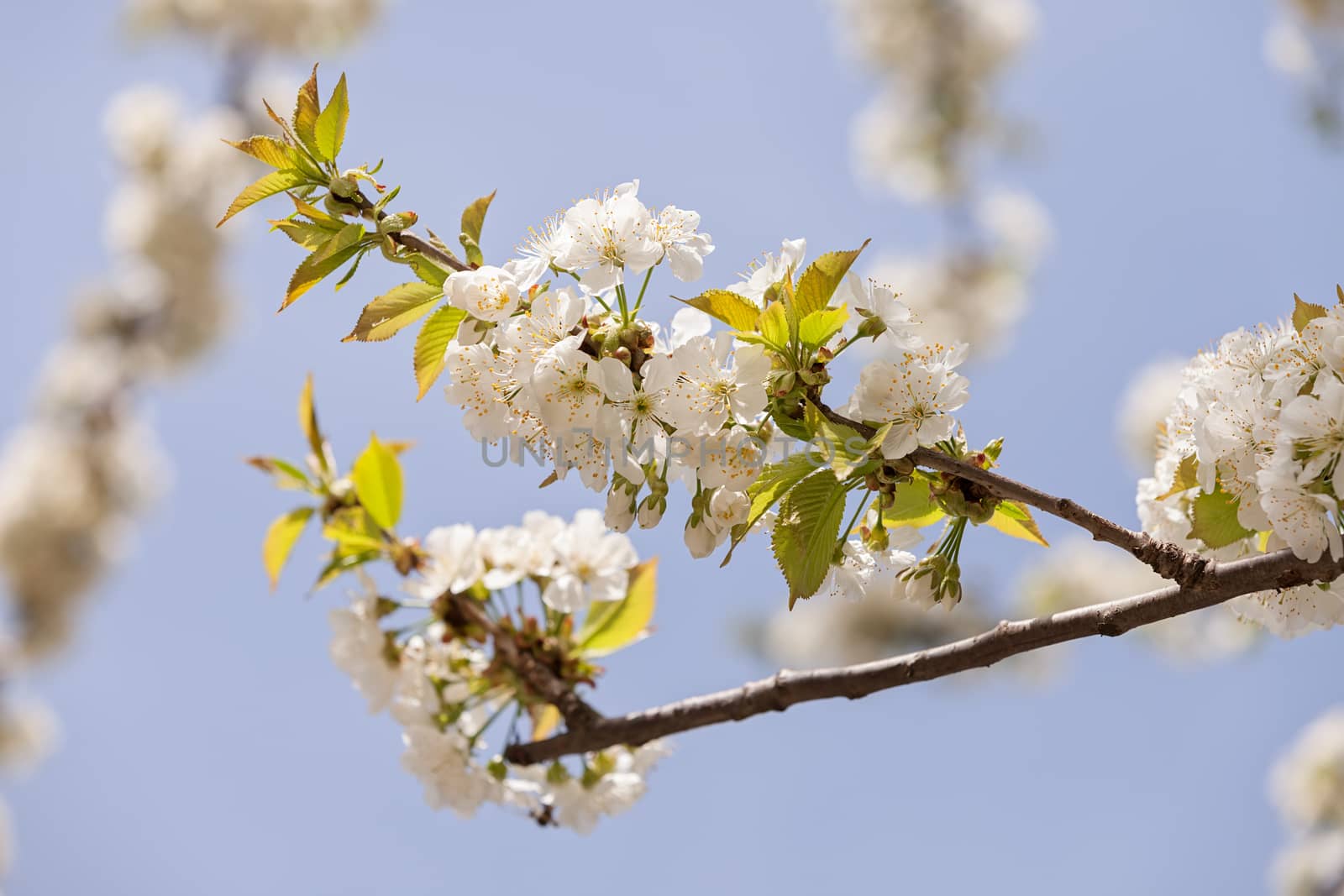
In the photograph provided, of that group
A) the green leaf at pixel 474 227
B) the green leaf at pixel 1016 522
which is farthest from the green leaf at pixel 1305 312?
the green leaf at pixel 474 227

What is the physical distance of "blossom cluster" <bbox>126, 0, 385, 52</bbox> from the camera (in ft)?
19.2

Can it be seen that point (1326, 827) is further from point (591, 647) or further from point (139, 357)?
point (139, 357)

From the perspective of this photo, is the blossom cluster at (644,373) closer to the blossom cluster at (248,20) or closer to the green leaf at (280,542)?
the green leaf at (280,542)

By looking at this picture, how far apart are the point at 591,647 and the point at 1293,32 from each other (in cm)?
466

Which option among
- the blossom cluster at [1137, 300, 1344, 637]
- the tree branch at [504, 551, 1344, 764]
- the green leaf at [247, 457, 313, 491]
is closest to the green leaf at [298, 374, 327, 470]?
the green leaf at [247, 457, 313, 491]

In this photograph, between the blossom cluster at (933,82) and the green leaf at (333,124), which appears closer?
the green leaf at (333,124)

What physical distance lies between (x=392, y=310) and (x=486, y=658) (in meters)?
0.54

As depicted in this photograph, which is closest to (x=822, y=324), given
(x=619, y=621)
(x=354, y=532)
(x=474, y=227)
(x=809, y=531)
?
(x=809, y=531)

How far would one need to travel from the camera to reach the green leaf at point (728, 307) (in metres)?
0.59

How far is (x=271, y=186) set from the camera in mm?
646

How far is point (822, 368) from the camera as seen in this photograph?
59 cm

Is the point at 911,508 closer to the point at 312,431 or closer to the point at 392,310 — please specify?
the point at 392,310

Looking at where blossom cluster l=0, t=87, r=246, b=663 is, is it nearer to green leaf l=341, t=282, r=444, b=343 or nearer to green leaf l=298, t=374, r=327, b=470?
green leaf l=298, t=374, r=327, b=470

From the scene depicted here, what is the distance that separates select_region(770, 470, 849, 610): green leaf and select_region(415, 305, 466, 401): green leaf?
0.81ft
